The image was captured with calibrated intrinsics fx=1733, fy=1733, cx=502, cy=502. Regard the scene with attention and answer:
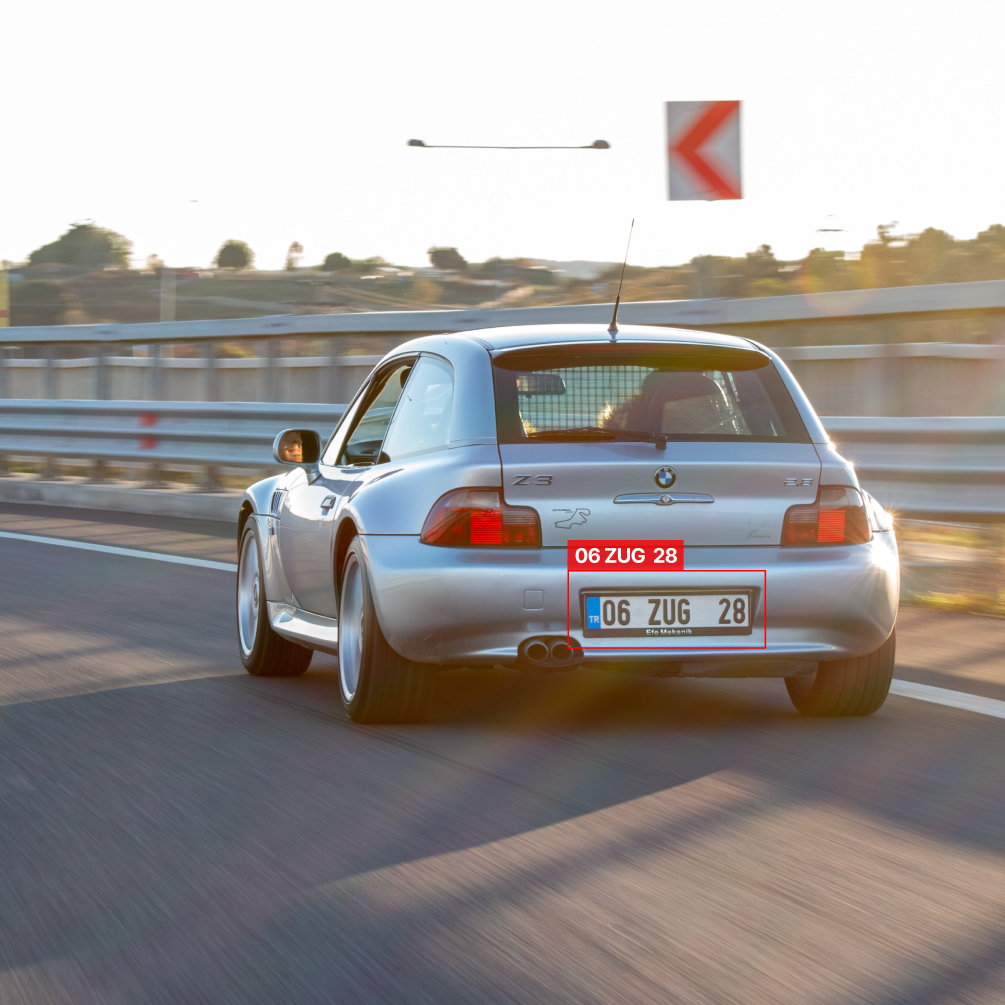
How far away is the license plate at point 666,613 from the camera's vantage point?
565 centimetres

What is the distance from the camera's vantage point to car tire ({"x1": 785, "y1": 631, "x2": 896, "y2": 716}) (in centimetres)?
610

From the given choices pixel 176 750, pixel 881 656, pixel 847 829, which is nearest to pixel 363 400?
pixel 176 750

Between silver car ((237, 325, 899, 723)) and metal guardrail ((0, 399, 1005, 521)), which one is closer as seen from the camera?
silver car ((237, 325, 899, 723))

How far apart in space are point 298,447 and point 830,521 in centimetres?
250

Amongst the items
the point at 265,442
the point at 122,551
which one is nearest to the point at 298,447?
the point at 122,551

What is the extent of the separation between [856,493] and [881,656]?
0.60 metres

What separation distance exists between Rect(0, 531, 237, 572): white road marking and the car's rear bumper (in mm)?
5774

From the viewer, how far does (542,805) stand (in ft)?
16.0

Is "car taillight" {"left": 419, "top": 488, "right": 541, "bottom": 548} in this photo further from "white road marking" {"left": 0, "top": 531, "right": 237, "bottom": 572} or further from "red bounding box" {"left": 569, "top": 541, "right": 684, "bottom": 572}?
"white road marking" {"left": 0, "top": 531, "right": 237, "bottom": 572}

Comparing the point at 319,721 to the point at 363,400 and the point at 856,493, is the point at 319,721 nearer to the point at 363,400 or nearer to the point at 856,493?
the point at 363,400

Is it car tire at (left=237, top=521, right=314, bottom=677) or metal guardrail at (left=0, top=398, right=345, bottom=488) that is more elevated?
metal guardrail at (left=0, top=398, right=345, bottom=488)

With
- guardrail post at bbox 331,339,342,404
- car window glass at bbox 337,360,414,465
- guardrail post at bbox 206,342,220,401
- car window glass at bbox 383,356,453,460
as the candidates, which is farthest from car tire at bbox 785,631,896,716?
guardrail post at bbox 206,342,220,401

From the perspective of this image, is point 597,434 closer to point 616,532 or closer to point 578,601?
point 616,532

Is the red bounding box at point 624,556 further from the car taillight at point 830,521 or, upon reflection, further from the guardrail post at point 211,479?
the guardrail post at point 211,479
